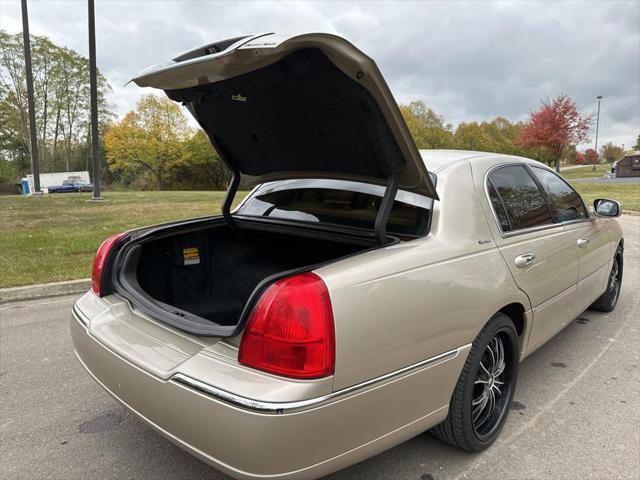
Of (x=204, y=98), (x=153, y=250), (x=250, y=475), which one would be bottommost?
(x=250, y=475)

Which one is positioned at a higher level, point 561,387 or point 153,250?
point 153,250

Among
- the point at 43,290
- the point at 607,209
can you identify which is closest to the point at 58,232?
the point at 43,290

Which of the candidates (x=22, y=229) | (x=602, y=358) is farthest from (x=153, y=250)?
(x=22, y=229)

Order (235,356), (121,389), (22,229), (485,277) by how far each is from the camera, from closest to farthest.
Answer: (235,356) → (121,389) → (485,277) → (22,229)

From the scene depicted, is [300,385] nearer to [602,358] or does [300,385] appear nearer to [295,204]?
[295,204]

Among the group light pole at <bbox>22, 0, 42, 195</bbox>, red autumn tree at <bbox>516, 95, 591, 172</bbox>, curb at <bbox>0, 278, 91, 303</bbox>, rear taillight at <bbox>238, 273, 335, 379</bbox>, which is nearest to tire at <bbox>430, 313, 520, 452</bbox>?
rear taillight at <bbox>238, 273, 335, 379</bbox>

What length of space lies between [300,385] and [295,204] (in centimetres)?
177

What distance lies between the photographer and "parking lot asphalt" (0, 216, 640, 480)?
224cm

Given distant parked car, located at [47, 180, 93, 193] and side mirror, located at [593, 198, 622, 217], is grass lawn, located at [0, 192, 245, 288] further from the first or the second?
distant parked car, located at [47, 180, 93, 193]

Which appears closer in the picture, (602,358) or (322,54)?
(322,54)

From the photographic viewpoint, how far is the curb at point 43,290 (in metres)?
5.07

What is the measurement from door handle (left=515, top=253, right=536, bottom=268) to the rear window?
0.64 m

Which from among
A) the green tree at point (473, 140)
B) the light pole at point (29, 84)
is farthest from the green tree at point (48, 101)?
the green tree at point (473, 140)

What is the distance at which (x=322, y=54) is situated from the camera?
1778mm
